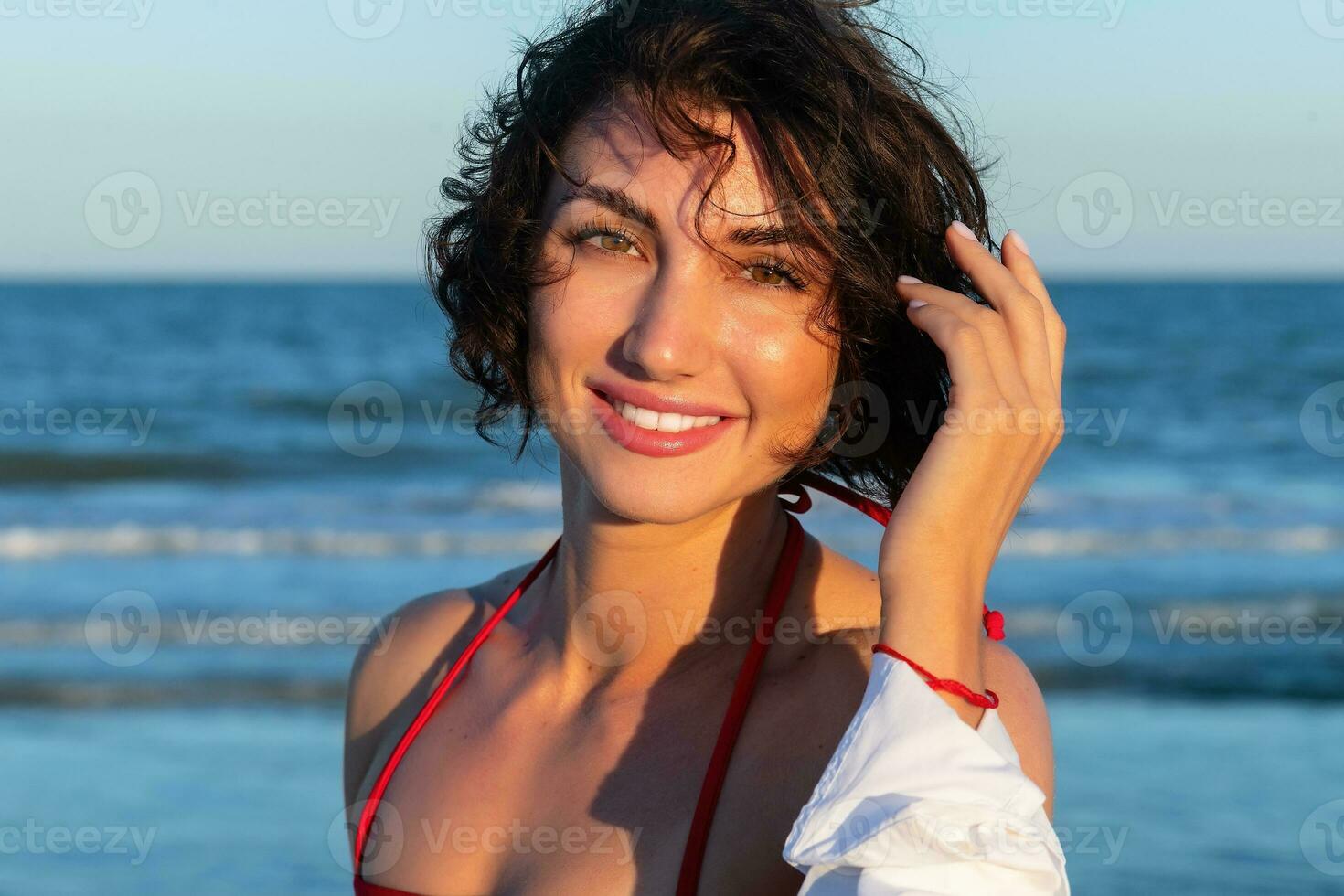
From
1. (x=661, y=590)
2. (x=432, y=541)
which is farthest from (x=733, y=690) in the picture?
(x=432, y=541)

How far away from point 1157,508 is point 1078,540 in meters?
1.77

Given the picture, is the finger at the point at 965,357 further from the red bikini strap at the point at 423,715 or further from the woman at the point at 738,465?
the red bikini strap at the point at 423,715

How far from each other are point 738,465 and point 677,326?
272 mm

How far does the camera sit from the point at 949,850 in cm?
178

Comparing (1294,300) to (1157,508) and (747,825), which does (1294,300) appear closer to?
(1157,508)

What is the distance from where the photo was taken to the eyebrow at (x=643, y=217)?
2277mm

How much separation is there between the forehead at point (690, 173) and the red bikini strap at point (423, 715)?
833 millimetres

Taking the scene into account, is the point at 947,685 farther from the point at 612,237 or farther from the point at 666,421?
the point at 612,237

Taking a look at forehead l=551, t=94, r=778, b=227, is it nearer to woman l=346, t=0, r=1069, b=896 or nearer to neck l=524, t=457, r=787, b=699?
woman l=346, t=0, r=1069, b=896

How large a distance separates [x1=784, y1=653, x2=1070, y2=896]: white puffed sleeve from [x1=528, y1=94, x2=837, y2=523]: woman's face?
0.59m

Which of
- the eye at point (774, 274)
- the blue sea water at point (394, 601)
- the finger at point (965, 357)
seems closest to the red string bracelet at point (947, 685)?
the finger at point (965, 357)

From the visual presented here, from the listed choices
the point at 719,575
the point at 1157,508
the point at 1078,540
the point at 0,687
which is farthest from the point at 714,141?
the point at 1157,508

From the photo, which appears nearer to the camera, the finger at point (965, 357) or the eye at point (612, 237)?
the finger at point (965, 357)

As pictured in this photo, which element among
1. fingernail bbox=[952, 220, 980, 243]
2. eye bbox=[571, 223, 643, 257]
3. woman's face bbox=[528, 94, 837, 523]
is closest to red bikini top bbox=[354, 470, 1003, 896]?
woman's face bbox=[528, 94, 837, 523]
